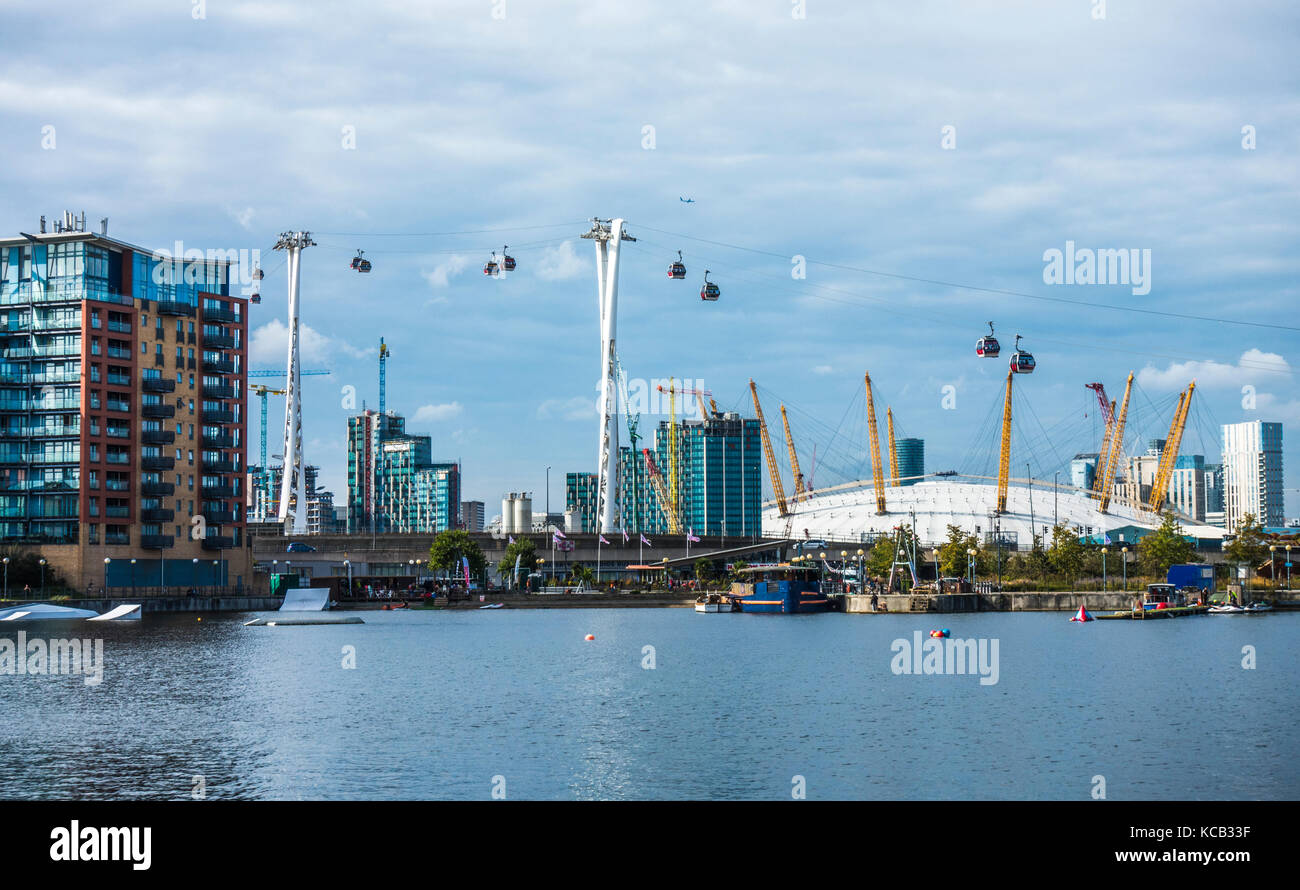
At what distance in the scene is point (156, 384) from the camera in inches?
5871

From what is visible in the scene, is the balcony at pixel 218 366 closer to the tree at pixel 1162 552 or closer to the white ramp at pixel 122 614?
the white ramp at pixel 122 614

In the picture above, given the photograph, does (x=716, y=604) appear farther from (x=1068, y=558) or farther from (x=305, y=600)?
(x=305, y=600)

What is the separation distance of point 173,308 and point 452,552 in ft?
172

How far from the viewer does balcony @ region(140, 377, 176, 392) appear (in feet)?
488

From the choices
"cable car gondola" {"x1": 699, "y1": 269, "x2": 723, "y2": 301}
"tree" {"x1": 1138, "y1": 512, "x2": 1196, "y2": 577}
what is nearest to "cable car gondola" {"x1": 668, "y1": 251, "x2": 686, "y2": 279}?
"cable car gondola" {"x1": 699, "y1": 269, "x2": 723, "y2": 301}

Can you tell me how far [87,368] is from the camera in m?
142

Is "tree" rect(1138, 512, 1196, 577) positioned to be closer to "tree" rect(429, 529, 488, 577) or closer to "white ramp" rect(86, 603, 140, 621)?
"tree" rect(429, 529, 488, 577)

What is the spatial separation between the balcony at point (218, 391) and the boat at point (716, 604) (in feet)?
213

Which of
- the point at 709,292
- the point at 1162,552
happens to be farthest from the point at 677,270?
the point at 1162,552

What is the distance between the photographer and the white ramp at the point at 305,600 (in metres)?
158

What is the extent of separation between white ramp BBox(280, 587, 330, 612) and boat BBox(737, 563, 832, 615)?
52.5 m

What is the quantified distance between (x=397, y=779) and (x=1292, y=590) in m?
154

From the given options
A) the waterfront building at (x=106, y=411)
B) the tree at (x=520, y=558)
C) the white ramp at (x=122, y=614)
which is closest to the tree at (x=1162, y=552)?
the tree at (x=520, y=558)

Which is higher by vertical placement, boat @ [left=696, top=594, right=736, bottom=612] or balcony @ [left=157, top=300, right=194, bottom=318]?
balcony @ [left=157, top=300, right=194, bottom=318]
